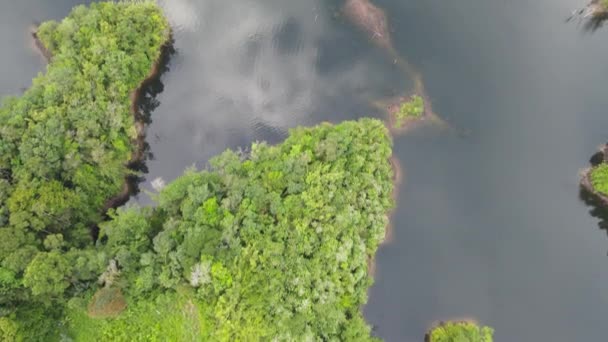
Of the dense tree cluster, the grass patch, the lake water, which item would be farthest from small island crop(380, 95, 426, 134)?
the grass patch

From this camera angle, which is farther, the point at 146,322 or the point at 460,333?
the point at 460,333

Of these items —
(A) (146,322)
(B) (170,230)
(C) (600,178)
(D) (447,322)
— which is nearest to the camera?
(B) (170,230)

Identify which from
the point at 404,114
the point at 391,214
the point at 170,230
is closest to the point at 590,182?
the point at 404,114

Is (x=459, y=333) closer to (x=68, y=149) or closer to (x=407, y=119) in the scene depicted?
(x=407, y=119)

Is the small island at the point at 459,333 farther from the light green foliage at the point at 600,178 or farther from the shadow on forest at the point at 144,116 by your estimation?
the shadow on forest at the point at 144,116

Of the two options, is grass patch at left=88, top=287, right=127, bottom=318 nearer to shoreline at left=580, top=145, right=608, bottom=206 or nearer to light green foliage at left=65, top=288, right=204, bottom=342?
light green foliage at left=65, top=288, right=204, bottom=342

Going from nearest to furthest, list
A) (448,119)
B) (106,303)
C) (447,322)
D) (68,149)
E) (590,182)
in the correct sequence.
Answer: (106,303) → (68,149) → (447,322) → (590,182) → (448,119)
